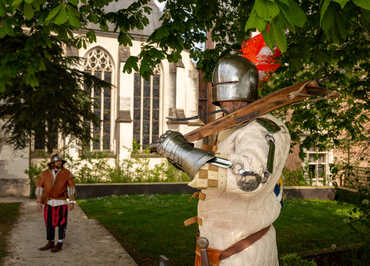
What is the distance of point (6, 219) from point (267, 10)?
9236mm

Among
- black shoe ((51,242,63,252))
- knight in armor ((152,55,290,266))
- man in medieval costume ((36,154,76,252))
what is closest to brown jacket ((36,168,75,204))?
man in medieval costume ((36,154,76,252))

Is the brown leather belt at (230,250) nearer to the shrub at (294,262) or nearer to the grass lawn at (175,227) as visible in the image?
the shrub at (294,262)

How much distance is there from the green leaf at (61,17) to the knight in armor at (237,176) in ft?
2.89

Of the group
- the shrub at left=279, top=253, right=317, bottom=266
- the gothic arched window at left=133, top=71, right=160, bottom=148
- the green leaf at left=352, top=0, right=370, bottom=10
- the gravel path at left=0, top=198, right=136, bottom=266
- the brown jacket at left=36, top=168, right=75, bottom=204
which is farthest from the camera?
the gothic arched window at left=133, top=71, right=160, bottom=148

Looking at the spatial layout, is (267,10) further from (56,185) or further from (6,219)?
(6,219)

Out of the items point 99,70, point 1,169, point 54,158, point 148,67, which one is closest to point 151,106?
point 99,70

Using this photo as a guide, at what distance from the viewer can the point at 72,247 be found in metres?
6.20

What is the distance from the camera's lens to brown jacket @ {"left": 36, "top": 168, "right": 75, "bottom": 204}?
5.98m

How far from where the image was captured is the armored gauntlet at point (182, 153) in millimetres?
1586

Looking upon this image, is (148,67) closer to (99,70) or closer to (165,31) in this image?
(165,31)

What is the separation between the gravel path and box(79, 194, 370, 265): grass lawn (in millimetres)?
280

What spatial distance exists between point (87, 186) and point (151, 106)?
274 inches

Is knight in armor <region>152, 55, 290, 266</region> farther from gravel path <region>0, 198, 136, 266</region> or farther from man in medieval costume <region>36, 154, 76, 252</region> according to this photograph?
man in medieval costume <region>36, 154, 76, 252</region>

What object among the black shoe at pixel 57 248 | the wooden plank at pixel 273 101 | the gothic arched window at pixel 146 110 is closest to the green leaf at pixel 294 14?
the wooden plank at pixel 273 101
